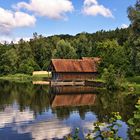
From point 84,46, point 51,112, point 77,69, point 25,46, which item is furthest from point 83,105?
point 25,46

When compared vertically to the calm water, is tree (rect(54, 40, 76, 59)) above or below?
above

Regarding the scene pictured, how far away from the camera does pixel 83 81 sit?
81.4 meters

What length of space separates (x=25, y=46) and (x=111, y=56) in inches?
2524

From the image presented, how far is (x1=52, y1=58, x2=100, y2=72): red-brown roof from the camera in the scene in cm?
8250

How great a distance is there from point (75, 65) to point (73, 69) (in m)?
1.65

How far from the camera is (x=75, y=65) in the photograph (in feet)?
278

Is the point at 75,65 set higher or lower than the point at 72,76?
higher

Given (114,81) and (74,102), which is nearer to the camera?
(74,102)

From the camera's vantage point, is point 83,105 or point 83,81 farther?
point 83,81

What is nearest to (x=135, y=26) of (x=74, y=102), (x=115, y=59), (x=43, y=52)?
(x=115, y=59)

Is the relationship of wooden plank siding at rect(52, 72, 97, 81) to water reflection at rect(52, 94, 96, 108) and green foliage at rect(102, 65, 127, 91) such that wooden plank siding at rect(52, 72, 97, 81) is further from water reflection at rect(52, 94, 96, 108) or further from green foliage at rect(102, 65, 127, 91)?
water reflection at rect(52, 94, 96, 108)

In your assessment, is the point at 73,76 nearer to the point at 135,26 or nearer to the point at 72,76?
the point at 72,76

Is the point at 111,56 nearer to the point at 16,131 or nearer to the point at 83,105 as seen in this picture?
the point at 83,105

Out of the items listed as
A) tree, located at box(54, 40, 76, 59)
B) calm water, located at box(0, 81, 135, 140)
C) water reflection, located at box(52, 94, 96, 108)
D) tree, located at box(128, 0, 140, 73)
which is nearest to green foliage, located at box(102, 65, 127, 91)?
tree, located at box(128, 0, 140, 73)
